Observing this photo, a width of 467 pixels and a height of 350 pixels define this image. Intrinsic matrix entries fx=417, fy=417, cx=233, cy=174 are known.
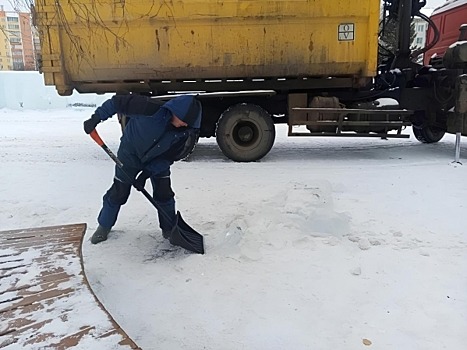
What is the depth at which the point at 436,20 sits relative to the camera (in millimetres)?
8273

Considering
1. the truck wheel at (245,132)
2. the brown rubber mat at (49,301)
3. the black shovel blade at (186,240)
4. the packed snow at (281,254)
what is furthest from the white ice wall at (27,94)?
the brown rubber mat at (49,301)

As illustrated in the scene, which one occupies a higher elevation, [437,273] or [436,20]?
[436,20]

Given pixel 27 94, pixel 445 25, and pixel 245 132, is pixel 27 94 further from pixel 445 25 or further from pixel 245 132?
pixel 445 25

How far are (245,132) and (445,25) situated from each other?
15.0ft

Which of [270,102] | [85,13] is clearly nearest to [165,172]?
[85,13]

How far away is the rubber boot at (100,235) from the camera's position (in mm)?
3590

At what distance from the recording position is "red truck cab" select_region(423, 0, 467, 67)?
7641 mm

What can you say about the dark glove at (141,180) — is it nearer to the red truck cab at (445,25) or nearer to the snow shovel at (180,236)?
the snow shovel at (180,236)

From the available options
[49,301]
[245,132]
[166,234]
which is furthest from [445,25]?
[49,301]

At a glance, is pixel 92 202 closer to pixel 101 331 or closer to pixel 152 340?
pixel 152 340

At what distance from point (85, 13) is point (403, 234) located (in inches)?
200

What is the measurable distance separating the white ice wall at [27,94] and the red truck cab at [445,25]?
37.3ft

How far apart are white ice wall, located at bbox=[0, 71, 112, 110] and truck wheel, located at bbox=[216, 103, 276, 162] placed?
1018cm

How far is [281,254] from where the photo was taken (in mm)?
3312
